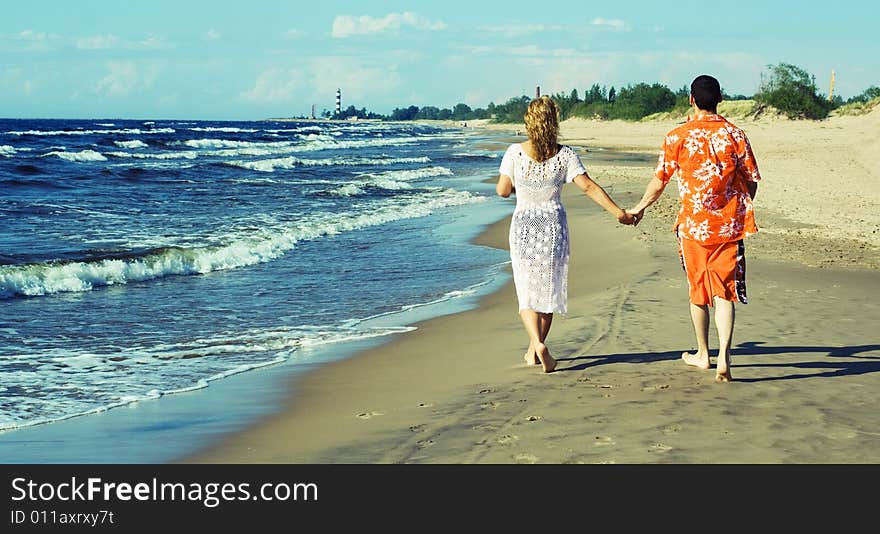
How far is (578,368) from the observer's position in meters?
6.18

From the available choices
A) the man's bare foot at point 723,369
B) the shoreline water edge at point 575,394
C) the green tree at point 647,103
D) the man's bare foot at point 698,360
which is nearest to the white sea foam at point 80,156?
the shoreline water edge at point 575,394

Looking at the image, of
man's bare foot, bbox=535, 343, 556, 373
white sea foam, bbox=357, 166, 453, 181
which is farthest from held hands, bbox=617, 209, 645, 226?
white sea foam, bbox=357, 166, 453, 181

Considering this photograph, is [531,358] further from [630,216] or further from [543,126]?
[543,126]

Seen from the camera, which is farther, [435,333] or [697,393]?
[435,333]

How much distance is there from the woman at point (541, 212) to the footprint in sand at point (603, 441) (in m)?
1.46

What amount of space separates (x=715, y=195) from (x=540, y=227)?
44.3 inches

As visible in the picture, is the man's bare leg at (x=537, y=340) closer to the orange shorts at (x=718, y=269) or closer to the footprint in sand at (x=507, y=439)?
the orange shorts at (x=718, y=269)

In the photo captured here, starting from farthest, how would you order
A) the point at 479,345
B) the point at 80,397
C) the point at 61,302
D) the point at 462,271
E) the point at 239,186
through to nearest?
1. the point at 239,186
2. the point at 462,271
3. the point at 61,302
4. the point at 479,345
5. the point at 80,397

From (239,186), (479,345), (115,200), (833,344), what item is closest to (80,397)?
(479,345)

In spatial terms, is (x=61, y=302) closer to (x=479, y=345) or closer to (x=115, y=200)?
(x=479, y=345)

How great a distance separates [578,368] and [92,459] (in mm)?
3068

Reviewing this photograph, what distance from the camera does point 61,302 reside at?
965cm

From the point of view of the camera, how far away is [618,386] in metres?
5.62
